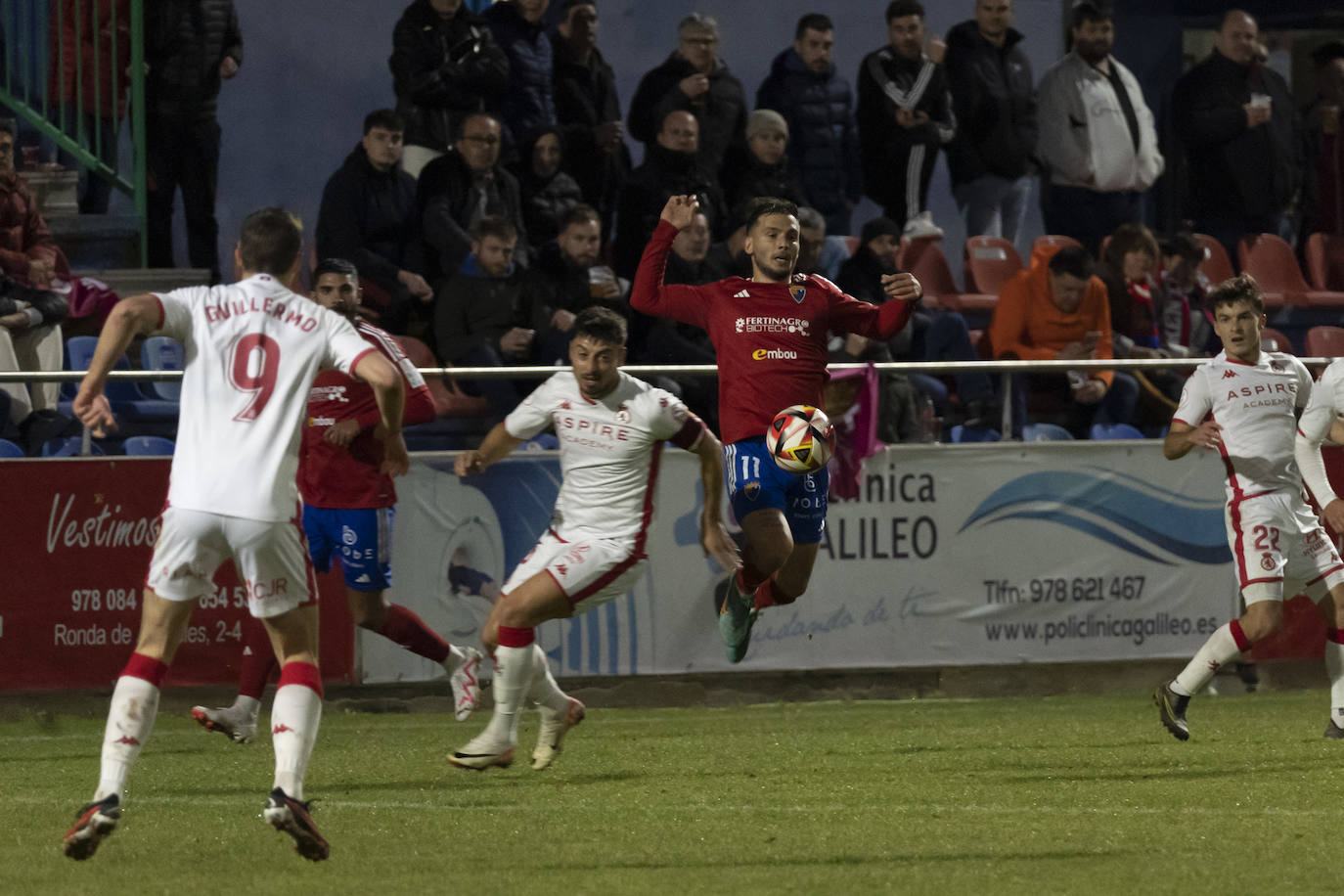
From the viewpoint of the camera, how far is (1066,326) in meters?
12.1

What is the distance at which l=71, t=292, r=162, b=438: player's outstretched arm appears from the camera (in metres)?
5.45

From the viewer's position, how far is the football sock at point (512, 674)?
7.73 metres

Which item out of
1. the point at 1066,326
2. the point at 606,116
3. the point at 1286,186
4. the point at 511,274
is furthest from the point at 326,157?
the point at 1286,186

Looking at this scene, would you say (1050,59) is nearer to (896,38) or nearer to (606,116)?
(896,38)

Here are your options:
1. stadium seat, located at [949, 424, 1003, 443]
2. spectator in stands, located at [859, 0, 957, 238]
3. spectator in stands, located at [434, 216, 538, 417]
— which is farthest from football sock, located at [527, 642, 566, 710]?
spectator in stands, located at [859, 0, 957, 238]

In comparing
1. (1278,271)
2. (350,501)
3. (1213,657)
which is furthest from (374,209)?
(1278,271)

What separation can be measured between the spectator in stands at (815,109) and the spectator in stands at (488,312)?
2883mm

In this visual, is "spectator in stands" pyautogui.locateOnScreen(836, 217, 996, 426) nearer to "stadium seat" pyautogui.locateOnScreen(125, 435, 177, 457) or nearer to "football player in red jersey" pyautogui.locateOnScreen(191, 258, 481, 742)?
"football player in red jersey" pyautogui.locateOnScreen(191, 258, 481, 742)

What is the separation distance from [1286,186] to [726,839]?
426 inches

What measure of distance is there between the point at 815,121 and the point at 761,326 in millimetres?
5340

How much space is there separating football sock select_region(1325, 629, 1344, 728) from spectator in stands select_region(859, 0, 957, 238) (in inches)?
222

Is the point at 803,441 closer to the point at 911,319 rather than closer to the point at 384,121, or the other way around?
the point at 911,319

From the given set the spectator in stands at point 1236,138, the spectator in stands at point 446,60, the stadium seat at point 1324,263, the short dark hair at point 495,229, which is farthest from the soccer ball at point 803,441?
the stadium seat at point 1324,263

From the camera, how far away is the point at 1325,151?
15828 millimetres
